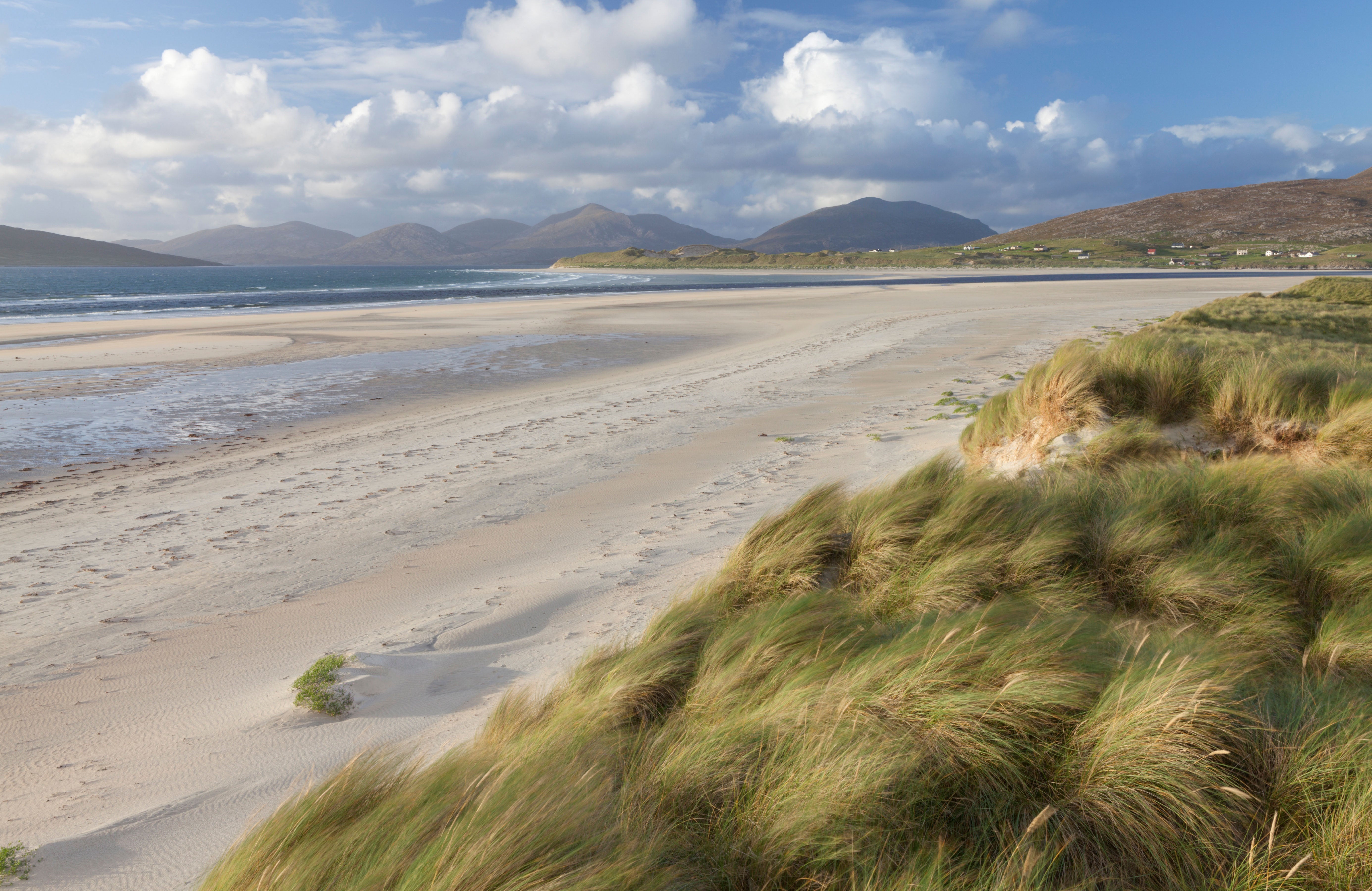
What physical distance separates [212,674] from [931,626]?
12.6ft

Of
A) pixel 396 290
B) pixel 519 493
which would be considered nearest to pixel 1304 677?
pixel 519 493

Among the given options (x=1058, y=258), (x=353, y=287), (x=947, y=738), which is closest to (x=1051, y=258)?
(x=1058, y=258)

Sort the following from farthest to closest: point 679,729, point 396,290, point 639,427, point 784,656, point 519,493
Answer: point 396,290
point 639,427
point 519,493
point 784,656
point 679,729

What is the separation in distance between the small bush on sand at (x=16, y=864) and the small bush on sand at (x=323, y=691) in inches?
43.8

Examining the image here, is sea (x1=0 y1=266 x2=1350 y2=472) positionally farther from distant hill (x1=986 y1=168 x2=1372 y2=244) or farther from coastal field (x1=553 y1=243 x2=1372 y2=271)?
distant hill (x1=986 y1=168 x2=1372 y2=244)

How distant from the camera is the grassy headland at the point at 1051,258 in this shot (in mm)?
87625

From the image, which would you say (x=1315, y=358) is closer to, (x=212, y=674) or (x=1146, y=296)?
(x=212, y=674)

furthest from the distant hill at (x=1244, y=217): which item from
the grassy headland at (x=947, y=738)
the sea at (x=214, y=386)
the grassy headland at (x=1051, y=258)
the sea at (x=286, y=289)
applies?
the grassy headland at (x=947, y=738)

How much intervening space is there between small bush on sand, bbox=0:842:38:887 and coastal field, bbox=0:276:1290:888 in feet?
0.20

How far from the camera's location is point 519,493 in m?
7.61

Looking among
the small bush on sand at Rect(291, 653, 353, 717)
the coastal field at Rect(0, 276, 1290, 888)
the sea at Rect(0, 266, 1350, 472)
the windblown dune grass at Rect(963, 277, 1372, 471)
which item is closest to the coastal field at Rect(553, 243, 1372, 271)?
the sea at Rect(0, 266, 1350, 472)

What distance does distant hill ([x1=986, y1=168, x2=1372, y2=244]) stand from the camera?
420ft

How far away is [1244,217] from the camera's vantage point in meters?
143

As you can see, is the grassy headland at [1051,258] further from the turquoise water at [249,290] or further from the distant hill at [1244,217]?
the turquoise water at [249,290]
